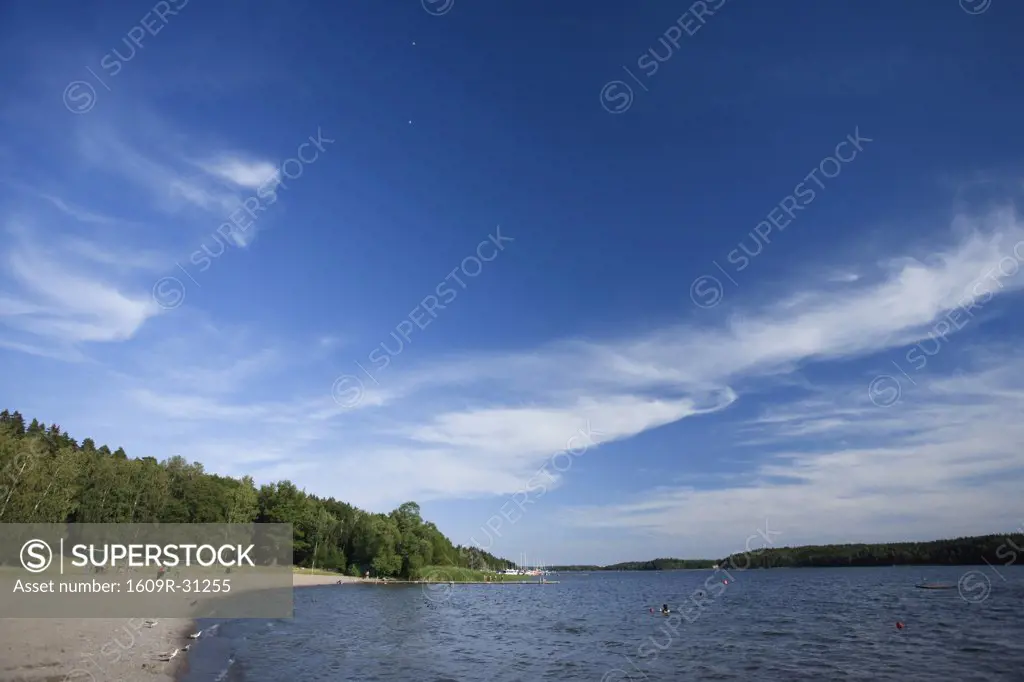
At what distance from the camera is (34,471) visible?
90.3 m

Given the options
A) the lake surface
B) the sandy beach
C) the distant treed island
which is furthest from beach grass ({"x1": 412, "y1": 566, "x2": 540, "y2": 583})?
the sandy beach

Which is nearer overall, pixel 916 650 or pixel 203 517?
pixel 916 650

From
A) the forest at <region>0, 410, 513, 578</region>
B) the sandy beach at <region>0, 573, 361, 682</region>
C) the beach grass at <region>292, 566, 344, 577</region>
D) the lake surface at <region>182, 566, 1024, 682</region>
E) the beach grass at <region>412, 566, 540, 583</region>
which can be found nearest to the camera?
the sandy beach at <region>0, 573, 361, 682</region>

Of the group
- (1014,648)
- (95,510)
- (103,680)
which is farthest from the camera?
(95,510)

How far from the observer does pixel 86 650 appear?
3450cm

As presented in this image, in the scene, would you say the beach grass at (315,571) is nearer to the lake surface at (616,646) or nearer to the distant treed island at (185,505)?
the distant treed island at (185,505)

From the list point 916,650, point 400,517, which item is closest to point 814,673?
point 916,650

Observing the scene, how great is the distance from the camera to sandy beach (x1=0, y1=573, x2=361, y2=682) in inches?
1123

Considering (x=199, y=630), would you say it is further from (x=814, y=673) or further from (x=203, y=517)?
(x=203, y=517)

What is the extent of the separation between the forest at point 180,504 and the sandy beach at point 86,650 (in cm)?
5566

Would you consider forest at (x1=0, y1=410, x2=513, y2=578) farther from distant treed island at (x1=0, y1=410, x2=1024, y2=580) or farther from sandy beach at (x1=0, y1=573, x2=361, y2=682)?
sandy beach at (x1=0, y1=573, x2=361, y2=682)

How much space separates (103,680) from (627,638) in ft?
148

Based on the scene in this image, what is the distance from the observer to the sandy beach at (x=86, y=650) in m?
28.5

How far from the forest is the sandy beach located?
55659mm
